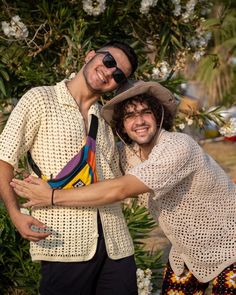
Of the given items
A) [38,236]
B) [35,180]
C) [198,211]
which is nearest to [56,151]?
[35,180]

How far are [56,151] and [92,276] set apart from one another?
2.07 ft

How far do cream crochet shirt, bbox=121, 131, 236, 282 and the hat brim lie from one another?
225mm

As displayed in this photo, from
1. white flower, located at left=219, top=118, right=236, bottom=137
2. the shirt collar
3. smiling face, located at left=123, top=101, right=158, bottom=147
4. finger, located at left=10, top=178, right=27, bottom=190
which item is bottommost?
white flower, located at left=219, top=118, right=236, bottom=137

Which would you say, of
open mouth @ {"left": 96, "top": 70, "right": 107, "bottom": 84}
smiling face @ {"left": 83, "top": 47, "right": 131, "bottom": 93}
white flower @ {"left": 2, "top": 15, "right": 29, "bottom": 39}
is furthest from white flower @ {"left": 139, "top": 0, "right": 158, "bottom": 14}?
open mouth @ {"left": 96, "top": 70, "right": 107, "bottom": 84}

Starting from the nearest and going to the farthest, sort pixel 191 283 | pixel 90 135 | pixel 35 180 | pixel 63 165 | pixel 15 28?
1. pixel 35 180
2. pixel 63 165
3. pixel 90 135
4. pixel 191 283
5. pixel 15 28

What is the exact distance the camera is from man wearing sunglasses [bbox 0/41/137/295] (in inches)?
112

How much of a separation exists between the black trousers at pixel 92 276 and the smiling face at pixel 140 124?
496 mm

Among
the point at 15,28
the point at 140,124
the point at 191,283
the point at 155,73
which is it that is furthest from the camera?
the point at 155,73

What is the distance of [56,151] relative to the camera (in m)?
2.85

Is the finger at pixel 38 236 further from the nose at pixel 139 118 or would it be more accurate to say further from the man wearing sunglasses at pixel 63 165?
the nose at pixel 139 118

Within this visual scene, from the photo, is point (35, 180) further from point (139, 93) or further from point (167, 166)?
point (139, 93)

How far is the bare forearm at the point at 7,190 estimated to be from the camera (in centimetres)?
283

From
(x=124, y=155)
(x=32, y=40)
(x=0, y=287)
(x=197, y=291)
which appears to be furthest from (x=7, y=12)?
(x=197, y=291)

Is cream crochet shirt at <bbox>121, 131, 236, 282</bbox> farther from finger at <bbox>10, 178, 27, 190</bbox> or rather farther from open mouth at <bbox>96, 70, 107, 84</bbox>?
finger at <bbox>10, 178, 27, 190</bbox>
